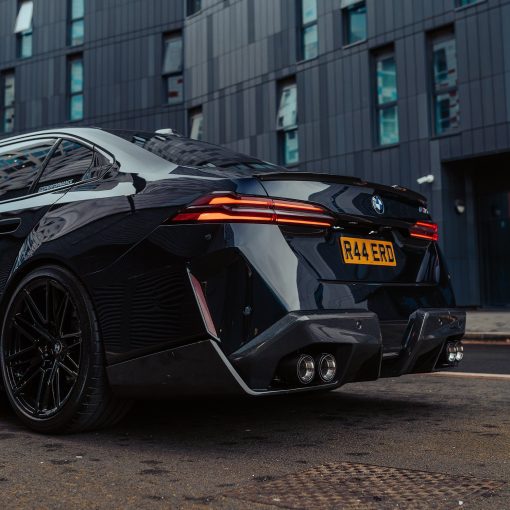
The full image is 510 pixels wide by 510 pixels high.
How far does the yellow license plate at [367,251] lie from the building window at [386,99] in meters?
14.2

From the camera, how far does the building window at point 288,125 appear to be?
64.3 ft

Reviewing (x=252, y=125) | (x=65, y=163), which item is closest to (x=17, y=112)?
(x=252, y=125)

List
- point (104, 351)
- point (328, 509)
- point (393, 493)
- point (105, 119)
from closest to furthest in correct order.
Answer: point (328, 509)
point (393, 493)
point (104, 351)
point (105, 119)

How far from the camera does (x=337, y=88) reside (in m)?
18.4

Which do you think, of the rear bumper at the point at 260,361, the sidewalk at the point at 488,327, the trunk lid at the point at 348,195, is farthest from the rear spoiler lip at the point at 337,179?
the sidewalk at the point at 488,327

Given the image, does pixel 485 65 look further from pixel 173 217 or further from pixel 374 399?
pixel 173 217

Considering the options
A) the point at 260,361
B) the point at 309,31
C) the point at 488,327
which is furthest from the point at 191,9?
the point at 260,361

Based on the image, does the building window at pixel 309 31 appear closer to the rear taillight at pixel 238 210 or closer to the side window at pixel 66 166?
the side window at pixel 66 166

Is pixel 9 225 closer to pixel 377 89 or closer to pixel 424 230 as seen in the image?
pixel 424 230

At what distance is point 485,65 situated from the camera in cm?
1571

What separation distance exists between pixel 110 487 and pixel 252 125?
60.4ft

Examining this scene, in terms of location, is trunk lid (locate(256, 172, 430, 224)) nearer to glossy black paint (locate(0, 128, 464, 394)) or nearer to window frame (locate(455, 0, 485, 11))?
glossy black paint (locate(0, 128, 464, 394))

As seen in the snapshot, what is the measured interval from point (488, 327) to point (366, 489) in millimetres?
9756

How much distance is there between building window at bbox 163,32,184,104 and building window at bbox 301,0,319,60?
4982mm
